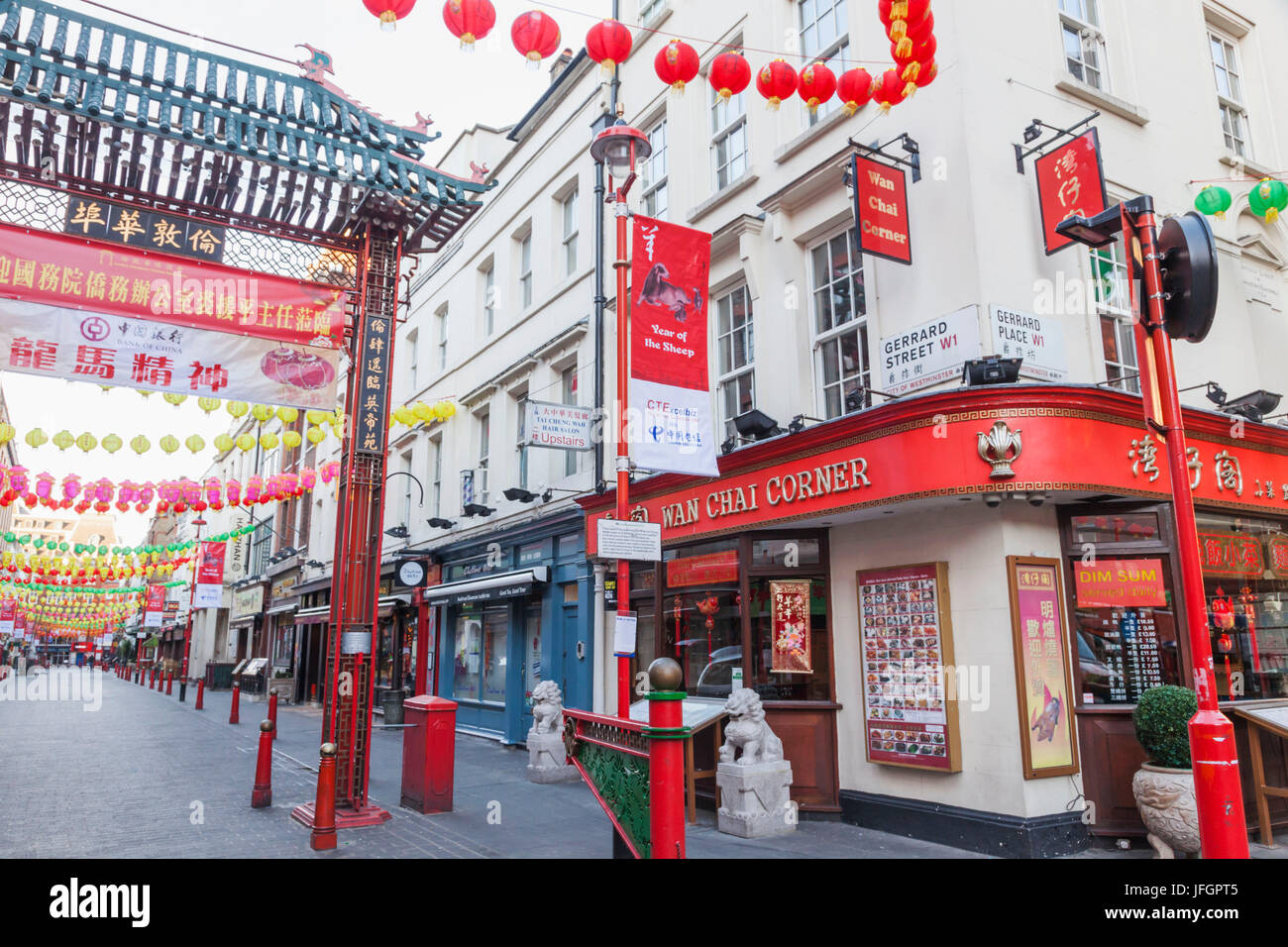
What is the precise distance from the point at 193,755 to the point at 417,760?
270 inches

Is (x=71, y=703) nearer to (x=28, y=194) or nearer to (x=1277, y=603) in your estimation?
(x=28, y=194)

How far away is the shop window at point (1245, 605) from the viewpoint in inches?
348

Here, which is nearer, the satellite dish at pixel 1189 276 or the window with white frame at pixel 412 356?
the satellite dish at pixel 1189 276

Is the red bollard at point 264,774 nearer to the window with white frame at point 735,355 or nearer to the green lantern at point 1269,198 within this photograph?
the window with white frame at point 735,355

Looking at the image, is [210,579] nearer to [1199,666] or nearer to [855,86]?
[855,86]

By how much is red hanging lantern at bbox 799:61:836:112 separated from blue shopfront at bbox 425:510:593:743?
7.76 metres

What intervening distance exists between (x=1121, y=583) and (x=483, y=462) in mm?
13286

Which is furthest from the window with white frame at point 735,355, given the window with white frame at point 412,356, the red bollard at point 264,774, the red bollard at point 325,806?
the window with white frame at point 412,356

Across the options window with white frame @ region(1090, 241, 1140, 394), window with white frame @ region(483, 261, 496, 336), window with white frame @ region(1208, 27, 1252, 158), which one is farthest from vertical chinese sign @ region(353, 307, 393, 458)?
window with white frame @ region(1208, 27, 1252, 158)

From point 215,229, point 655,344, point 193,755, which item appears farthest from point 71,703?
point 655,344

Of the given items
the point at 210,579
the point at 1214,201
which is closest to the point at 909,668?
the point at 1214,201

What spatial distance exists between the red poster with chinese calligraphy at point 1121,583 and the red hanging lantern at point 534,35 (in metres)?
6.94

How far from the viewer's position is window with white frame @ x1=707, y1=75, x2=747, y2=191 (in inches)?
472

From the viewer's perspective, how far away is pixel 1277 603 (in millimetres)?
9352
